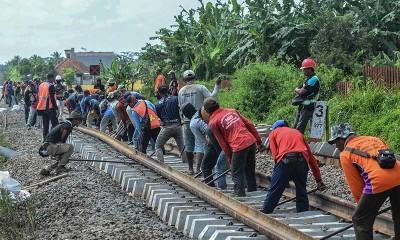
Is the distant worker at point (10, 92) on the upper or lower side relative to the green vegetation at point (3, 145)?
upper

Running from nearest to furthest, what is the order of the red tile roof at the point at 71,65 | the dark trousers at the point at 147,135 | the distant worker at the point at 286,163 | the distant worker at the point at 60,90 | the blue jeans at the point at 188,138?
1. the distant worker at the point at 286,163
2. the blue jeans at the point at 188,138
3. the dark trousers at the point at 147,135
4. the distant worker at the point at 60,90
5. the red tile roof at the point at 71,65

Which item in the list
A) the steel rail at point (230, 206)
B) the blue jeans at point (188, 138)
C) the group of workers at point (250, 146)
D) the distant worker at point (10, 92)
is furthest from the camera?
the distant worker at point (10, 92)

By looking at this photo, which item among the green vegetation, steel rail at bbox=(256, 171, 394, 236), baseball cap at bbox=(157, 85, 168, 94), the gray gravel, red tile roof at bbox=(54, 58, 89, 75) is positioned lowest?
the green vegetation

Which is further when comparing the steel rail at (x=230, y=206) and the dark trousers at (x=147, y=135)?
the dark trousers at (x=147, y=135)

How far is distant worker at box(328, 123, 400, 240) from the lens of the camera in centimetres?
645

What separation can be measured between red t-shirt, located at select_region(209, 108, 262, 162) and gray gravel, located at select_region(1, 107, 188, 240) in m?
1.52

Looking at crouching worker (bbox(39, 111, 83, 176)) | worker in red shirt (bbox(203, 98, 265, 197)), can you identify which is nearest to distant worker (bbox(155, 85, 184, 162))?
crouching worker (bbox(39, 111, 83, 176))

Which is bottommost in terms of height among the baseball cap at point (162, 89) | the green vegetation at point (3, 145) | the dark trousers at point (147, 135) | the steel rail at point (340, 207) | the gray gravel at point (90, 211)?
the green vegetation at point (3, 145)

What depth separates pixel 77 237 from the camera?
7.96 metres

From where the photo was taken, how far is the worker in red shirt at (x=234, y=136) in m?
9.80

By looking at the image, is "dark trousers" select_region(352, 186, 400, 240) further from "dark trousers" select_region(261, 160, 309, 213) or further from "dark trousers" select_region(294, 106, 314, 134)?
"dark trousers" select_region(294, 106, 314, 134)

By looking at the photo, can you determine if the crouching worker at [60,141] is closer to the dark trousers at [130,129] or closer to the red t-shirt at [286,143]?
the dark trousers at [130,129]

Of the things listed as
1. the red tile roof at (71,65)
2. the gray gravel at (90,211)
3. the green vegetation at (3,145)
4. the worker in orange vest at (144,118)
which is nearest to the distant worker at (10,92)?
the green vegetation at (3,145)

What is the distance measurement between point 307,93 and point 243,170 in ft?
8.13
